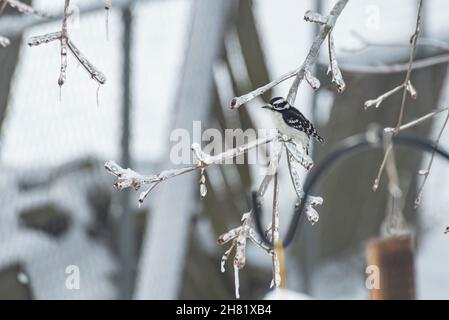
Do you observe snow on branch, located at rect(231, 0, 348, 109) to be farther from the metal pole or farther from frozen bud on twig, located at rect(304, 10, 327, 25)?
the metal pole

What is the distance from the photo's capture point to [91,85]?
1928 mm

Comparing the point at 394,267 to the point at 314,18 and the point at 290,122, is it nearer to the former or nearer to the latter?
the point at 290,122

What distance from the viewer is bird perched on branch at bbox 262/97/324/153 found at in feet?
2.74

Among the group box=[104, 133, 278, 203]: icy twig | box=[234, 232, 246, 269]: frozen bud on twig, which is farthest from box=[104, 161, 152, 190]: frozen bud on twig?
box=[234, 232, 246, 269]: frozen bud on twig

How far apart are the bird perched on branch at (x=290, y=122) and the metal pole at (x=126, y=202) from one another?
118cm

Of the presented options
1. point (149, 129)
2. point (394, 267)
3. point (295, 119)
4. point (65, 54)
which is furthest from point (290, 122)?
point (149, 129)

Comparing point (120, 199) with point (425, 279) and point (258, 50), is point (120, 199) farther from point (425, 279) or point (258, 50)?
point (425, 279)

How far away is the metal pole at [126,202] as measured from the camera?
206cm

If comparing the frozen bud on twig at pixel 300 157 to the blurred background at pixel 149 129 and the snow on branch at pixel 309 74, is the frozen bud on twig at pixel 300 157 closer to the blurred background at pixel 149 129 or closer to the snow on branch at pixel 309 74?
the snow on branch at pixel 309 74

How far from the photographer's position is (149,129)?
2076mm

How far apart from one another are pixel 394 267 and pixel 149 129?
0.96 m

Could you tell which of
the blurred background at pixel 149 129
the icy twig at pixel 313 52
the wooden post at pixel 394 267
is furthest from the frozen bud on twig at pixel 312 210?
the blurred background at pixel 149 129

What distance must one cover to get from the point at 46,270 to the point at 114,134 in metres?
0.39
